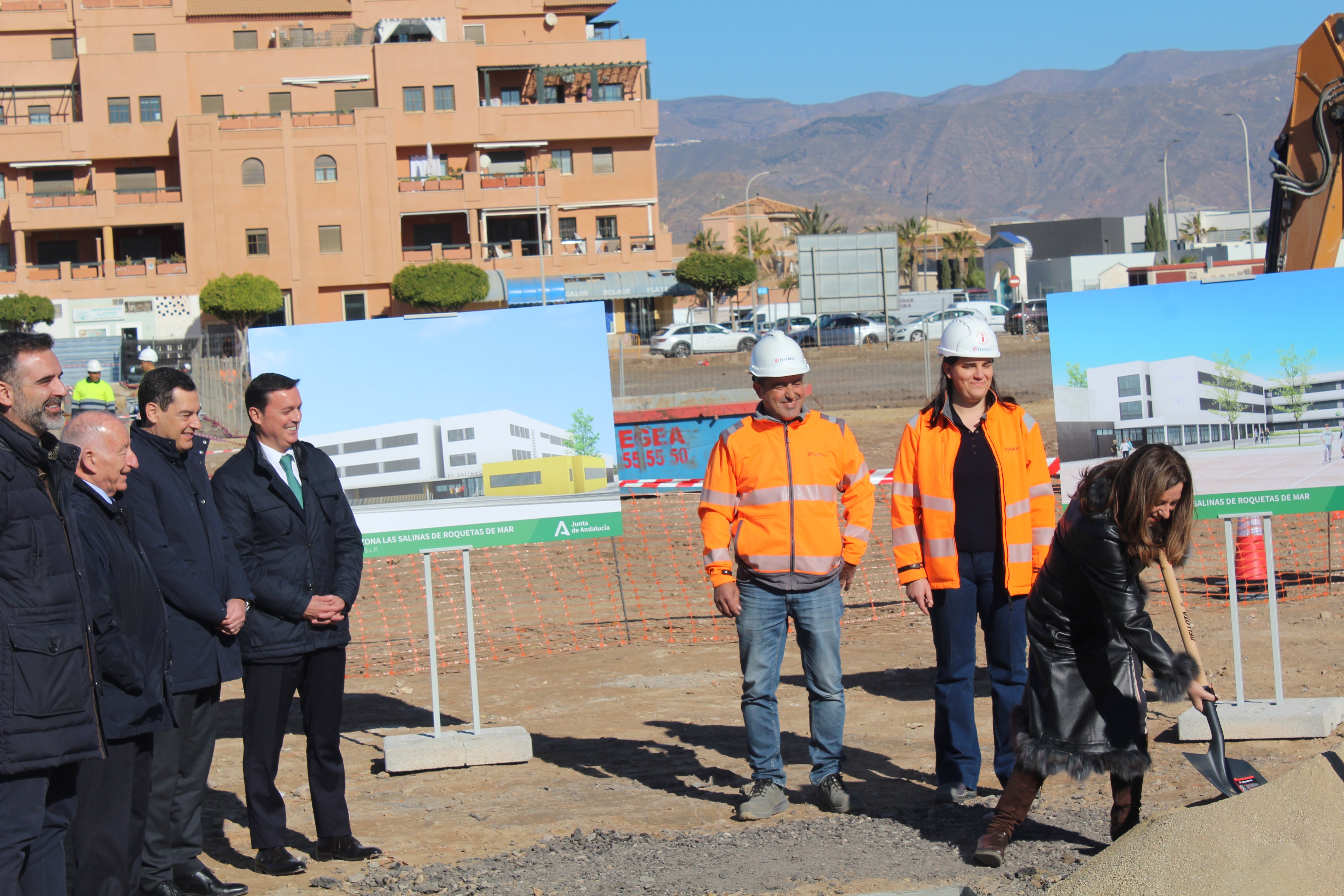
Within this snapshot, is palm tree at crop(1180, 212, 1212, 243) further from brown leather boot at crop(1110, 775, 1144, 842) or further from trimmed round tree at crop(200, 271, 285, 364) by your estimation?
brown leather boot at crop(1110, 775, 1144, 842)

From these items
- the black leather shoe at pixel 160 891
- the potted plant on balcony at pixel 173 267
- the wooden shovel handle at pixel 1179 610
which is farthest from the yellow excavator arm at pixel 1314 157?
the potted plant on balcony at pixel 173 267

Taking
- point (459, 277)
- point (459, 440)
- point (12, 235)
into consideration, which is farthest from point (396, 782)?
point (12, 235)

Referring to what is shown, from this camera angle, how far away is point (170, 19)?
6259 centimetres

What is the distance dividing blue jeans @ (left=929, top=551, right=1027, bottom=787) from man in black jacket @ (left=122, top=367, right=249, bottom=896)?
301 cm

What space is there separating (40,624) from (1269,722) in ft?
18.4

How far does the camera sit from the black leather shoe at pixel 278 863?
5.17 meters

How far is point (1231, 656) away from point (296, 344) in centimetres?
619

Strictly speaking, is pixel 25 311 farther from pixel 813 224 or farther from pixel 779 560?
pixel 813 224

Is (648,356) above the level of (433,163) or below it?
below

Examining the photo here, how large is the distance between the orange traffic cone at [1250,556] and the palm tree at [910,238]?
80.4 meters

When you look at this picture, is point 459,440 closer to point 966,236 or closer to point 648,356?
point 648,356

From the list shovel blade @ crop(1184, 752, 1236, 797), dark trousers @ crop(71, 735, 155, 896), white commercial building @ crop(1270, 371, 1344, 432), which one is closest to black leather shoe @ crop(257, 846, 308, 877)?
dark trousers @ crop(71, 735, 155, 896)

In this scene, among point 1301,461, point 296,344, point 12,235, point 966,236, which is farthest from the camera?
point 966,236

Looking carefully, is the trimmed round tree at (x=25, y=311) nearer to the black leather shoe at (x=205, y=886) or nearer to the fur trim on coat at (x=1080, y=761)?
the black leather shoe at (x=205, y=886)
